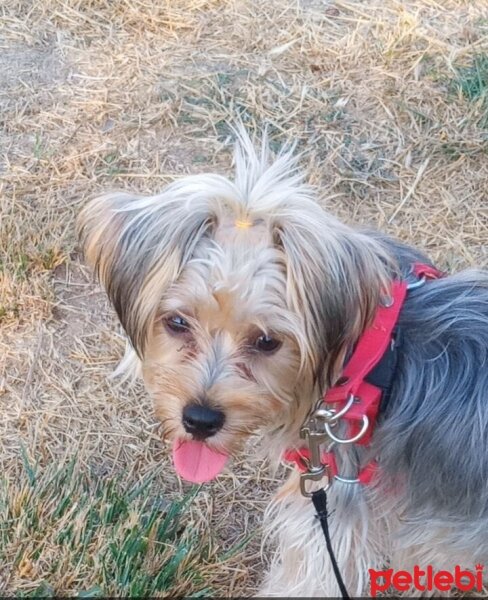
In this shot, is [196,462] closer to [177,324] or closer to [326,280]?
[177,324]

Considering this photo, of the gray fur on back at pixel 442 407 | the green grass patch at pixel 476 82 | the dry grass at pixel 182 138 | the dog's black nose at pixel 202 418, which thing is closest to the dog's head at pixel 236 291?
the dog's black nose at pixel 202 418

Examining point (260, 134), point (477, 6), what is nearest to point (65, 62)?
point (260, 134)

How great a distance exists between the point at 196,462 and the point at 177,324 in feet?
1.37

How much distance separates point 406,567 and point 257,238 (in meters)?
1.24

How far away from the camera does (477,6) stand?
15.8 feet

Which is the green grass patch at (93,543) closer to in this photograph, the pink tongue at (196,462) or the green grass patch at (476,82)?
the pink tongue at (196,462)

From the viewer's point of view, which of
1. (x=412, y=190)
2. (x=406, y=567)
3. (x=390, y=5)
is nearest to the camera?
(x=406, y=567)

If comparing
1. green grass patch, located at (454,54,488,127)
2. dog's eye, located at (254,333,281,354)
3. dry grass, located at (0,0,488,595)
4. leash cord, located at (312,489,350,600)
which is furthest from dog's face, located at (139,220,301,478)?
green grass patch, located at (454,54,488,127)

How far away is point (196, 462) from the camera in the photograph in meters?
2.27

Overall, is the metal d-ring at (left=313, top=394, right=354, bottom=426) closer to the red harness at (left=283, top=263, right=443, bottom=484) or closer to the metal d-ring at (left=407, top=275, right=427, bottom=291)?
the red harness at (left=283, top=263, right=443, bottom=484)

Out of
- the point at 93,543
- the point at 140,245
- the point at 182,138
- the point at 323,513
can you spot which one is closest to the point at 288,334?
the point at 140,245

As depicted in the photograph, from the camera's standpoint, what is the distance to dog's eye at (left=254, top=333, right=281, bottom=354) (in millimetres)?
2039

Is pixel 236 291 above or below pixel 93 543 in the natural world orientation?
above

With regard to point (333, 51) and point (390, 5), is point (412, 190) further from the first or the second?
point (390, 5)
